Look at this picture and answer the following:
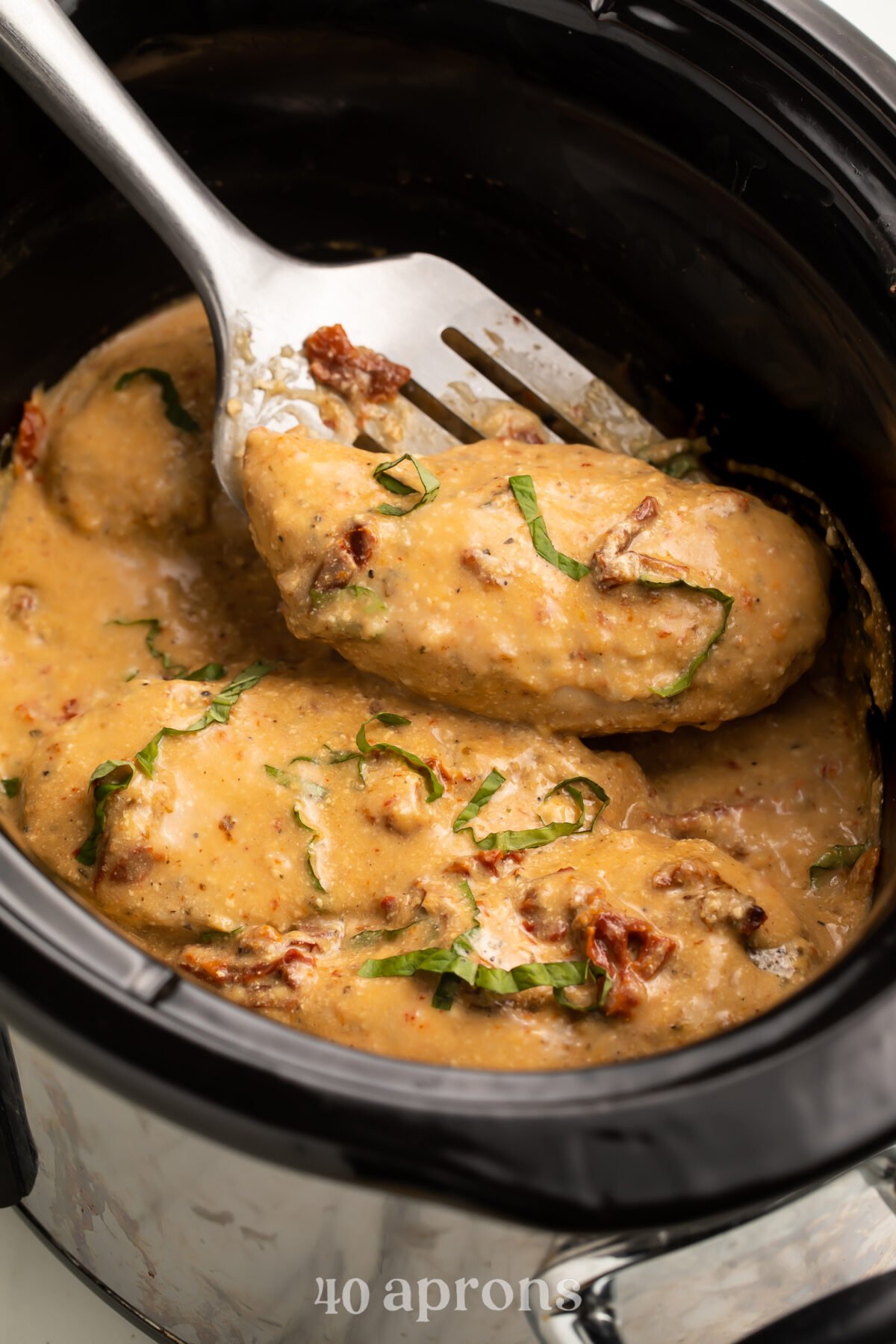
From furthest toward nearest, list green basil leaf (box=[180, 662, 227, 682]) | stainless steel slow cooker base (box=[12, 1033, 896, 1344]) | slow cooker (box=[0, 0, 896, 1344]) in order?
→ green basil leaf (box=[180, 662, 227, 682]) → stainless steel slow cooker base (box=[12, 1033, 896, 1344]) → slow cooker (box=[0, 0, 896, 1344])

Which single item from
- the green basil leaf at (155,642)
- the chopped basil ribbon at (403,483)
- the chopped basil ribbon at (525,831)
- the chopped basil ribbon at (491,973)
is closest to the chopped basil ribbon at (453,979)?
the chopped basil ribbon at (491,973)

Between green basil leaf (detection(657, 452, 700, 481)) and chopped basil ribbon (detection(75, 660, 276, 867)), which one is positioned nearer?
chopped basil ribbon (detection(75, 660, 276, 867))

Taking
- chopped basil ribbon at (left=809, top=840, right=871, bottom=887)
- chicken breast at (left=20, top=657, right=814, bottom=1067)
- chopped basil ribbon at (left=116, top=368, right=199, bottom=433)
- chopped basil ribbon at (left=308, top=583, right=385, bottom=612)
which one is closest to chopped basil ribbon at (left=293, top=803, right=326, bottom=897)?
chicken breast at (left=20, top=657, right=814, bottom=1067)

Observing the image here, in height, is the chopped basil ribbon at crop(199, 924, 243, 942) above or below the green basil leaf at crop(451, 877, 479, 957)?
below

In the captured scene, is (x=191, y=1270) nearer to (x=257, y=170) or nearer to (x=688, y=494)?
(x=688, y=494)

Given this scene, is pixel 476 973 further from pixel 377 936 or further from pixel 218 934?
pixel 218 934

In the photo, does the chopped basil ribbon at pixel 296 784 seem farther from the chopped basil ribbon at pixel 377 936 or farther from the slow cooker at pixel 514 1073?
the slow cooker at pixel 514 1073

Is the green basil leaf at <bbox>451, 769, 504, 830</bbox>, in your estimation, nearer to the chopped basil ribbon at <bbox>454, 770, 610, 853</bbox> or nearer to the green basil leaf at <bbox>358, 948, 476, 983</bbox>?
the chopped basil ribbon at <bbox>454, 770, 610, 853</bbox>

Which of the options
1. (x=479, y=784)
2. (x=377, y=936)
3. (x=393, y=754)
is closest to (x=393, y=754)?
(x=393, y=754)
